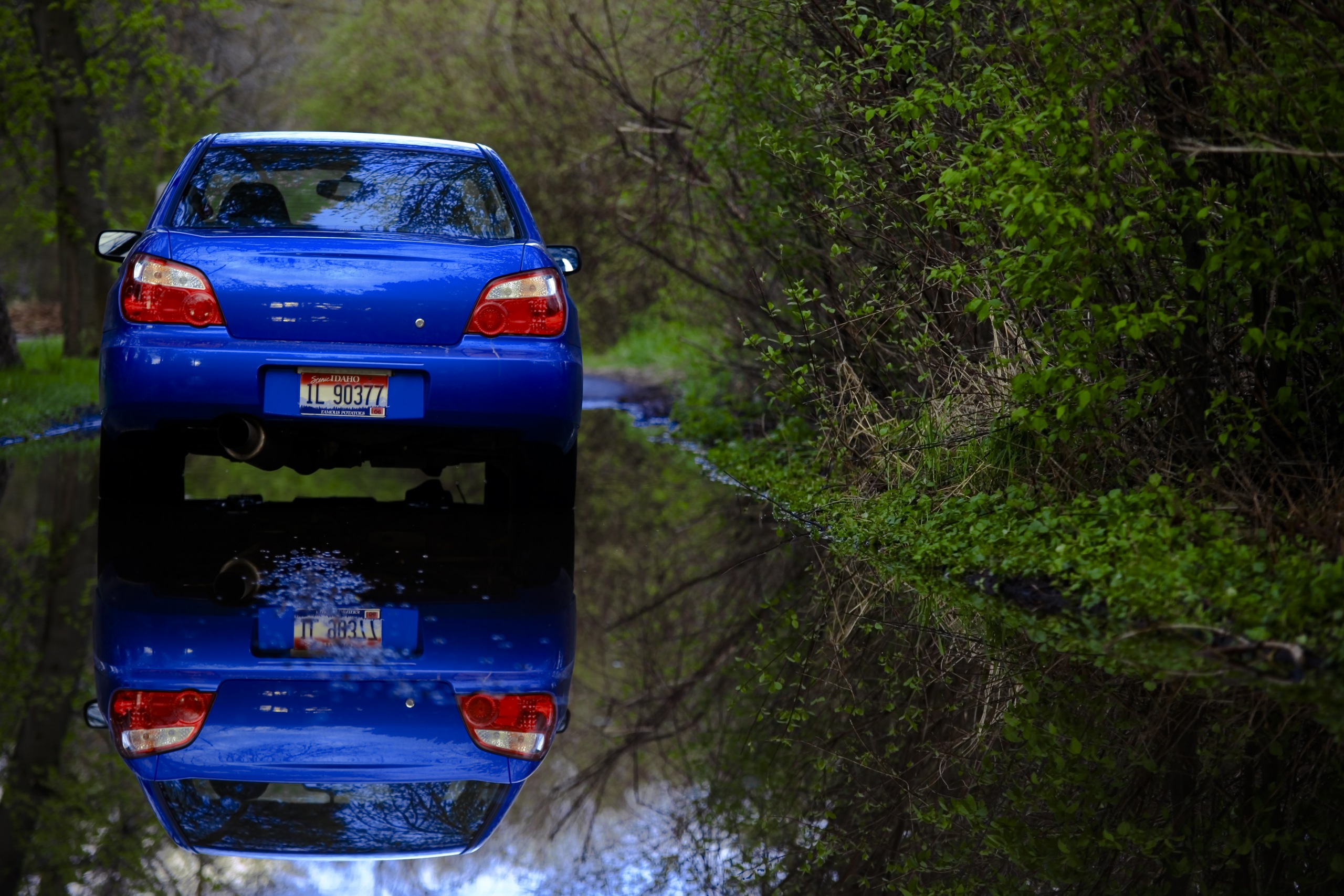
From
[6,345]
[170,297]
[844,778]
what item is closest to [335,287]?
[170,297]

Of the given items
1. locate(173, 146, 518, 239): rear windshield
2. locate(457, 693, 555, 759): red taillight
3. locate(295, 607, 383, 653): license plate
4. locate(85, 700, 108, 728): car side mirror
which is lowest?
locate(295, 607, 383, 653): license plate

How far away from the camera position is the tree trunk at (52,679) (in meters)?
3.38

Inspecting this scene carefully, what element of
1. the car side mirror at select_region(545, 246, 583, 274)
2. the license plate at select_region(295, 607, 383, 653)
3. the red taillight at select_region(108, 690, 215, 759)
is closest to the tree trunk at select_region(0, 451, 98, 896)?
the red taillight at select_region(108, 690, 215, 759)

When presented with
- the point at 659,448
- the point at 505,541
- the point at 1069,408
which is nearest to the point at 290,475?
the point at 659,448

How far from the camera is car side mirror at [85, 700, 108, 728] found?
4.12 m

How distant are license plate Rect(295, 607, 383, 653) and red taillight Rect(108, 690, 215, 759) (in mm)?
605

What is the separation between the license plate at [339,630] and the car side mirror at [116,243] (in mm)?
2699

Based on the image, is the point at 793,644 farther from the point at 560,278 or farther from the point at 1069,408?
the point at 560,278

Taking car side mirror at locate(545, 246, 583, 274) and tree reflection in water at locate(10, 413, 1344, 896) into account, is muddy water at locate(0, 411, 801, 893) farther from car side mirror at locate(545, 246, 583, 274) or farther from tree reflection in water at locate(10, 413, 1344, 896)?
car side mirror at locate(545, 246, 583, 274)

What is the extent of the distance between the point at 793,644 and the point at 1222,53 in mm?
2338

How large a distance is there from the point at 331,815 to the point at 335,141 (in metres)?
4.66

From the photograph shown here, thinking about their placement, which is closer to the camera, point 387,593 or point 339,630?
point 339,630

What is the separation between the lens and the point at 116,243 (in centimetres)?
748

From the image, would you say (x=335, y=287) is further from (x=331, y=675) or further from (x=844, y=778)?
(x=844, y=778)
